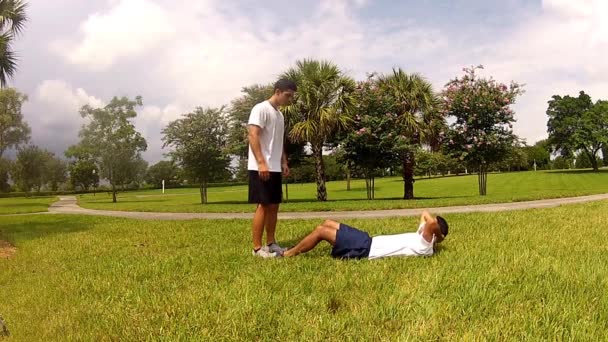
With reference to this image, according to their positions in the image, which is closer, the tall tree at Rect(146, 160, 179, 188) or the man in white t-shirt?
the man in white t-shirt

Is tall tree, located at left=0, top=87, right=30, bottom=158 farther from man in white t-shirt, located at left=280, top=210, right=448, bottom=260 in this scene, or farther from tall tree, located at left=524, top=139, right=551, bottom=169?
tall tree, located at left=524, top=139, right=551, bottom=169

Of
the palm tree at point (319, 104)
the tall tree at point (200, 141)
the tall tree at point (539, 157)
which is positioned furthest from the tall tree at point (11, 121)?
the tall tree at point (539, 157)

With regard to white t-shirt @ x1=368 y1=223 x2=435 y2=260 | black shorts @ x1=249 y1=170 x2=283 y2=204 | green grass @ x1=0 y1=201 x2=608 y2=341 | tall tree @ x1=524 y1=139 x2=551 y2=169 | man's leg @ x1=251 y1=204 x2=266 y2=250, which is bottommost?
green grass @ x1=0 y1=201 x2=608 y2=341

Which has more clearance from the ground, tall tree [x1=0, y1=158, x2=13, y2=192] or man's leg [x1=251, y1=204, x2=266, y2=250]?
tall tree [x1=0, y1=158, x2=13, y2=192]

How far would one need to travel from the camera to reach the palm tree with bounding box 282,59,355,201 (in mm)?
21766

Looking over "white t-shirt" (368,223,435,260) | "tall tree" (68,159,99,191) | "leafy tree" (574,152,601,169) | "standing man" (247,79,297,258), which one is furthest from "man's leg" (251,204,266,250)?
"leafy tree" (574,152,601,169)

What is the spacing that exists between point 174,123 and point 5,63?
15.3m

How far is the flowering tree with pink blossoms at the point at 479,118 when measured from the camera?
2244cm

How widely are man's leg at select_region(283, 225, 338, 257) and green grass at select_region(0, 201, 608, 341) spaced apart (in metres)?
0.13

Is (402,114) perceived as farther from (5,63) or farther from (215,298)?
(215,298)

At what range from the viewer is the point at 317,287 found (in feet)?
12.5

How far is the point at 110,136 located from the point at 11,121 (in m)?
10.9

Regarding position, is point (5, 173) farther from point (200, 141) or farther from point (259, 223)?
point (259, 223)

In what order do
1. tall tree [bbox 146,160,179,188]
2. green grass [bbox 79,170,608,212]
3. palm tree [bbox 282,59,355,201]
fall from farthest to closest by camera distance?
tall tree [bbox 146,160,179,188]
palm tree [bbox 282,59,355,201]
green grass [bbox 79,170,608,212]
